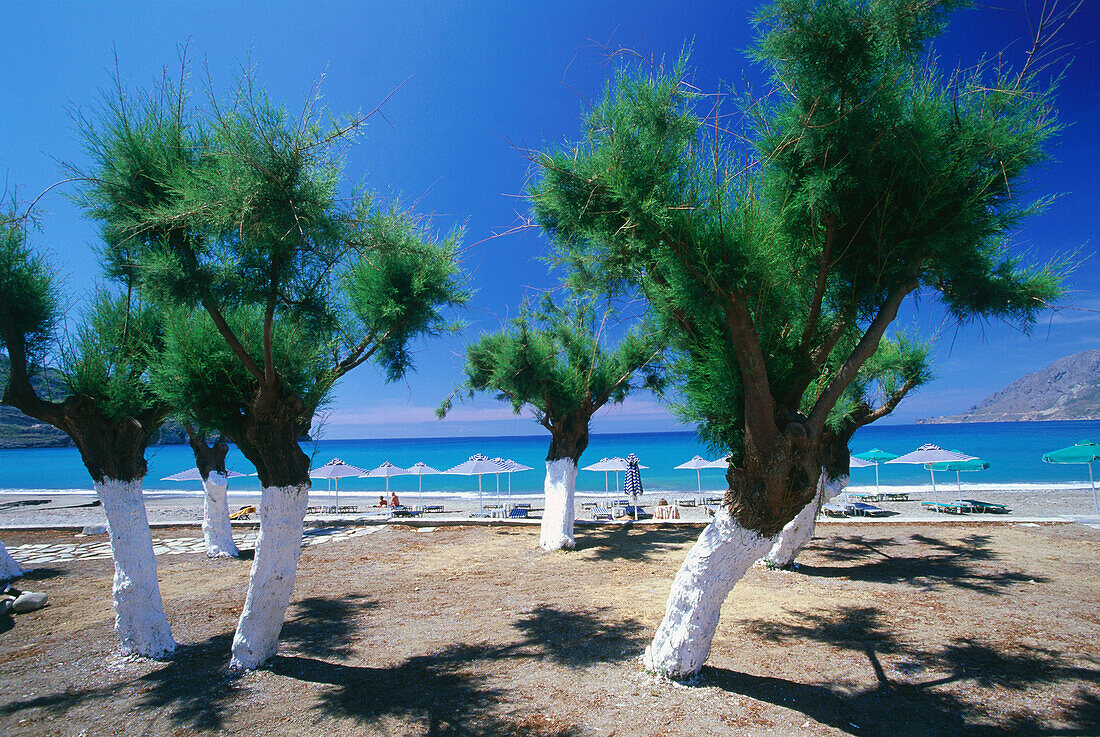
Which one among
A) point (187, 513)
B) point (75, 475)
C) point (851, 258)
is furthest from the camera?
point (75, 475)

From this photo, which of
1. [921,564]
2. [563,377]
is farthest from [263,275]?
[921,564]

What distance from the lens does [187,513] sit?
22.2 m

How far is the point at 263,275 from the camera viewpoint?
4.38 meters

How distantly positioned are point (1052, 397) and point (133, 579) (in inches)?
8905

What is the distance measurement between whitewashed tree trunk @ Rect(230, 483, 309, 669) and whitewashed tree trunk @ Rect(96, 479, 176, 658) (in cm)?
121

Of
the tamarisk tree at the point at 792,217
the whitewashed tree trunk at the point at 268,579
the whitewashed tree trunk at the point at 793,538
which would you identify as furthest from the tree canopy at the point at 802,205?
the whitewashed tree trunk at the point at 793,538

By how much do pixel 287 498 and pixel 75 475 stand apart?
2519 inches

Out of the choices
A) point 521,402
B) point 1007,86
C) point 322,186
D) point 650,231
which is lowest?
point 521,402

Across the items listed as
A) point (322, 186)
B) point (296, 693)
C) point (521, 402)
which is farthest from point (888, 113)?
point (521, 402)

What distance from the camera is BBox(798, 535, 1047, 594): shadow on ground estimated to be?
775cm

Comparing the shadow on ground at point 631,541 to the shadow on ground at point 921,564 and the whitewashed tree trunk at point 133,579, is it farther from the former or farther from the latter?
the whitewashed tree trunk at point 133,579

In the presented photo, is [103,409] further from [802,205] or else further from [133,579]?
[802,205]

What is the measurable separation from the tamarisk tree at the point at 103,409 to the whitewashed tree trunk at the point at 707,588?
549cm

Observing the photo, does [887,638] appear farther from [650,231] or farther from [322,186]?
[322,186]
